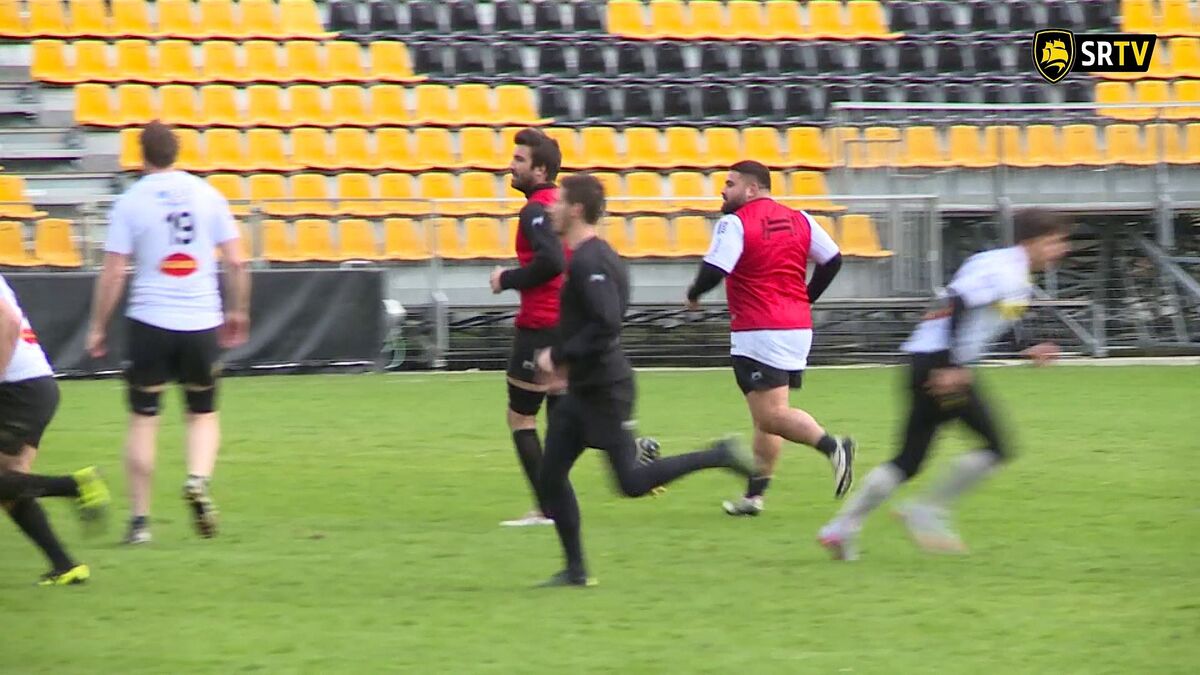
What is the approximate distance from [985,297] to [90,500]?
370 cm

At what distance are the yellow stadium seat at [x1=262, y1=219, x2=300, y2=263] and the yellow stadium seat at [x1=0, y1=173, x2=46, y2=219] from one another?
83.6 inches

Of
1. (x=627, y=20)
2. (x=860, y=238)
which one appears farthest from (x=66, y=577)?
(x=627, y=20)

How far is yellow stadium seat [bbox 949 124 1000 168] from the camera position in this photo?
64.2ft

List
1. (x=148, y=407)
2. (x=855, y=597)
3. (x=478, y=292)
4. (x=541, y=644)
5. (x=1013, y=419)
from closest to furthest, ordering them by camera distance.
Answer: (x=541, y=644), (x=855, y=597), (x=148, y=407), (x=1013, y=419), (x=478, y=292)

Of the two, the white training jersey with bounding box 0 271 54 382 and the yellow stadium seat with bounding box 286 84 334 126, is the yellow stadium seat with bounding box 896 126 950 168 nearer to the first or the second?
the yellow stadium seat with bounding box 286 84 334 126

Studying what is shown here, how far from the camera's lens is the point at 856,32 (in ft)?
78.9

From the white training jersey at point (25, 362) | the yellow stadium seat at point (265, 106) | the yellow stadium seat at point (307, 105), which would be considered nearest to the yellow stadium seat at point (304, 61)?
the yellow stadium seat at point (307, 105)

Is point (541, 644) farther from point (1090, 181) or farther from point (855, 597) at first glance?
point (1090, 181)

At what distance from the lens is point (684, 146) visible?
21.5 metres

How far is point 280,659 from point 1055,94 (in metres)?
18.7

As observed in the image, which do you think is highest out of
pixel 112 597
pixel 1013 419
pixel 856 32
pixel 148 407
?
pixel 856 32

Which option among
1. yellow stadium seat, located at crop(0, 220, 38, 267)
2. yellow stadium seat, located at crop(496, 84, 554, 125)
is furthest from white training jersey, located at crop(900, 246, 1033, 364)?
yellow stadium seat, located at crop(496, 84, 554, 125)

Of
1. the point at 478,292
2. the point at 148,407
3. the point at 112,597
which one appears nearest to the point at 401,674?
the point at 112,597

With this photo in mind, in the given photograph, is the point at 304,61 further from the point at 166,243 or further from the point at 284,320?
the point at 166,243
